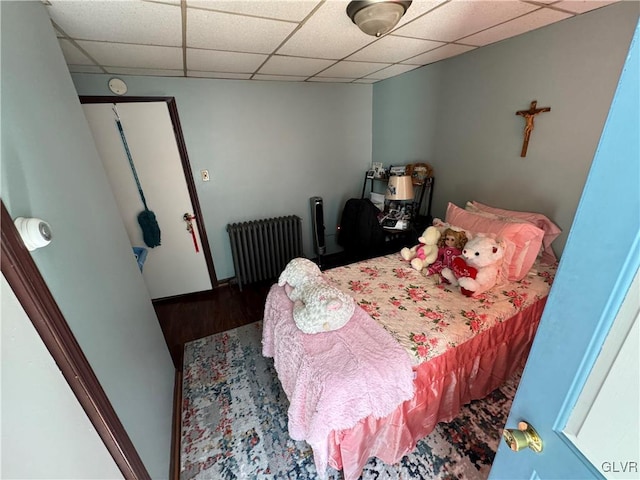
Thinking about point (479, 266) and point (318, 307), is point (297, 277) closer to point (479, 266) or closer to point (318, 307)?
point (318, 307)

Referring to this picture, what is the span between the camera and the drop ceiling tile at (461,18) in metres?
1.35

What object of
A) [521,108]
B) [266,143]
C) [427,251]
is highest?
[521,108]

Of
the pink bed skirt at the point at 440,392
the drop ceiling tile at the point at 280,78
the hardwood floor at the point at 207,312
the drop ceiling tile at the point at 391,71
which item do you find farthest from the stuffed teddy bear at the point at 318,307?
the drop ceiling tile at the point at 391,71

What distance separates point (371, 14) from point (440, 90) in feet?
4.83

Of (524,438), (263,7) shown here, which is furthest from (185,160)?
(524,438)

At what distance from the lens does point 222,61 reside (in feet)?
6.59

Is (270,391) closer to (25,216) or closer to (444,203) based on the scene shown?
(25,216)

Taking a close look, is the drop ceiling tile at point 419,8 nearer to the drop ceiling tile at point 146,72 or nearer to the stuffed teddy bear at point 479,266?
the stuffed teddy bear at point 479,266

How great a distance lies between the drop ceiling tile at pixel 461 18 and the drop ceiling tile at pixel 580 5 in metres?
0.13

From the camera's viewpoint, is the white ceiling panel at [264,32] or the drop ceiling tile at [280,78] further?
the drop ceiling tile at [280,78]

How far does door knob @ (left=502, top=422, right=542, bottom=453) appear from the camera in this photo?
582 mm

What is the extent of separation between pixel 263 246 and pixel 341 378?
2158mm

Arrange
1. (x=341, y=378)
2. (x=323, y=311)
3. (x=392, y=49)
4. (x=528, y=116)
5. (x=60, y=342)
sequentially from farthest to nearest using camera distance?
(x=392, y=49), (x=528, y=116), (x=323, y=311), (x=341, y=378), (x=60, y=342)

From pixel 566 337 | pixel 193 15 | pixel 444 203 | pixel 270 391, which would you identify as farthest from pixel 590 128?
pixel 270 391
